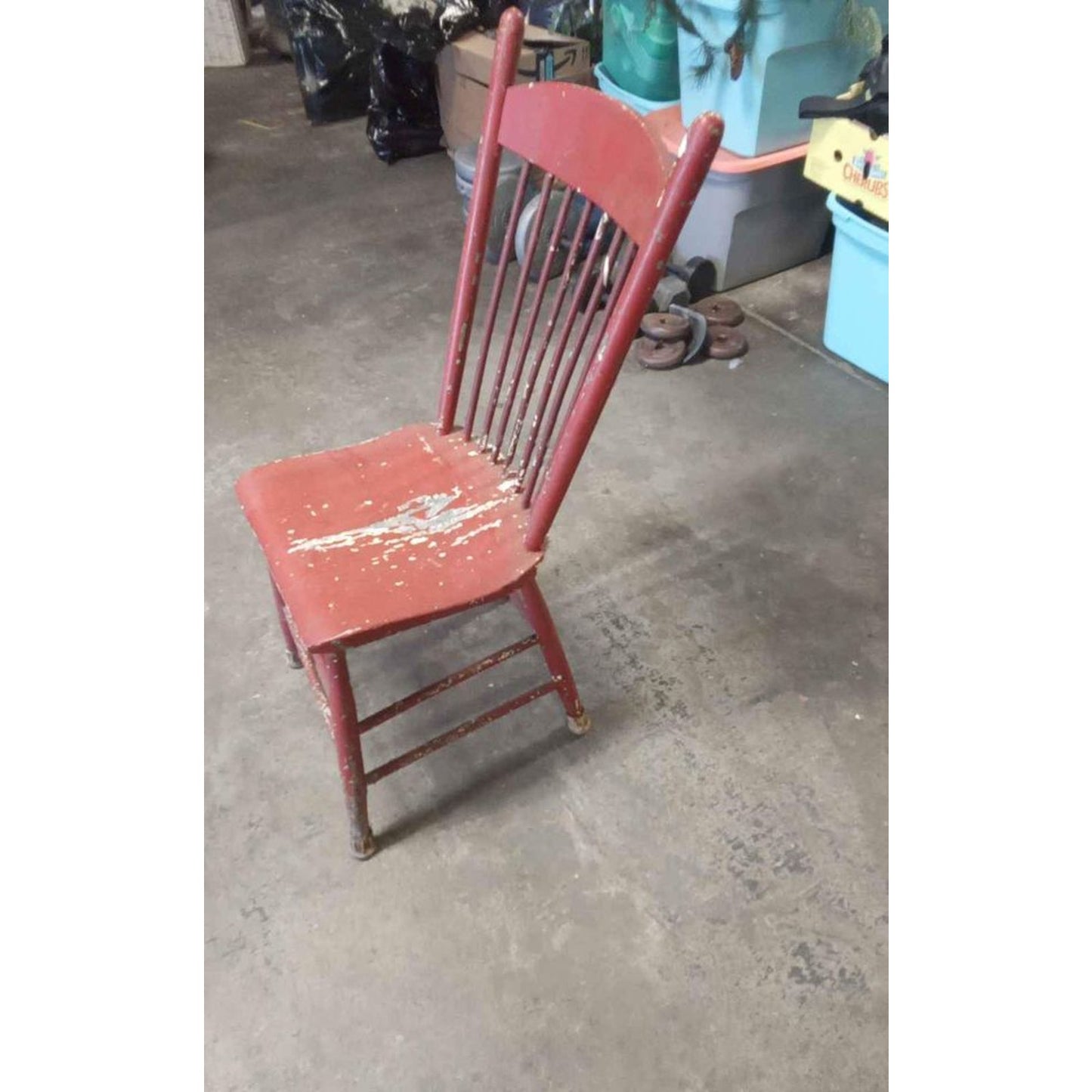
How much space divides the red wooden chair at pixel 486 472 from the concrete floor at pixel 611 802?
0.49ft

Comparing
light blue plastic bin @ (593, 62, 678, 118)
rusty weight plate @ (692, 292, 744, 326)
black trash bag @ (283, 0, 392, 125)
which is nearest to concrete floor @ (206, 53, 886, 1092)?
rusty weight plate @ (692, 292, 744, 326)

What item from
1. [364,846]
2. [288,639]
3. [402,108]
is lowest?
[364,846]

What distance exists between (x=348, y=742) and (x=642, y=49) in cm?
223

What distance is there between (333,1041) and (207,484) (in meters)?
1.23

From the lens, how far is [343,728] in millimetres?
1137

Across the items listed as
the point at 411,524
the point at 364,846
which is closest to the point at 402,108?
the point at 411,524

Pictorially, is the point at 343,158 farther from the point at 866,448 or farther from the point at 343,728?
the point at 343,728

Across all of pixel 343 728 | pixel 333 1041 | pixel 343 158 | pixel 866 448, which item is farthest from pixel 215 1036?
pixel 343 158

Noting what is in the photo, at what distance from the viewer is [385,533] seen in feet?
3.76

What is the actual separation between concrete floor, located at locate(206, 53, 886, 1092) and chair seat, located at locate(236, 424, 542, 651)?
440 mm

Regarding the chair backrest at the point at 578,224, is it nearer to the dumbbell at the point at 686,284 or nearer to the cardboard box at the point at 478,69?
the dumbbell at the point at 686,284

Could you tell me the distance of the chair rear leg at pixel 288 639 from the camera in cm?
143

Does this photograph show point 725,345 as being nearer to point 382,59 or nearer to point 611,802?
point 611,802

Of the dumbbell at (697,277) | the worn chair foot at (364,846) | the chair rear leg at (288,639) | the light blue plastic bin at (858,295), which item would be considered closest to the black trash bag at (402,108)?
the dumbbell at (697,277)
